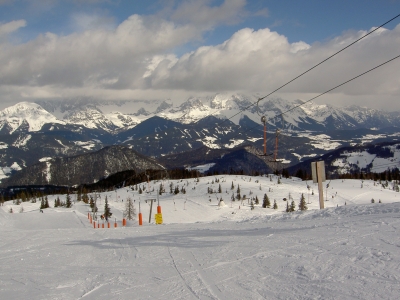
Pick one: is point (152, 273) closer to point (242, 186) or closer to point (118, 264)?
point (118, 264)

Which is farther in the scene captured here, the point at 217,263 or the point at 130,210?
the point at 130,210

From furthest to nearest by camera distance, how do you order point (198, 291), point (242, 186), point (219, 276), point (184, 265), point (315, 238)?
point (242, 186), point (315, 238), point (184, 265), point (219, 276), point (198, 291)

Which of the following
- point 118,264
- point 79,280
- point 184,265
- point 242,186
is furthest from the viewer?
point 242,186

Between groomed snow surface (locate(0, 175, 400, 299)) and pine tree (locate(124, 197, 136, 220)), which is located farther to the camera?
pine tree (locate(124, 197, 136, 220))

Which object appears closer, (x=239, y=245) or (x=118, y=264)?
(x=118, y=264)

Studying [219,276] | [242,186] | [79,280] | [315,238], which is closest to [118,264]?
[79,280]

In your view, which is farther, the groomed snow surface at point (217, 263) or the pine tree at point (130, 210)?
the pine tree at point (130, 210)

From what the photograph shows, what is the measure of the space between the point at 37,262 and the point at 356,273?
26.9 feet

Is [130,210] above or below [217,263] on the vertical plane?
below

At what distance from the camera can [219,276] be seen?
7.88m

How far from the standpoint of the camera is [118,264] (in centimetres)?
965

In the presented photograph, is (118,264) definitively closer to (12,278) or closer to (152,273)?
(152,273)

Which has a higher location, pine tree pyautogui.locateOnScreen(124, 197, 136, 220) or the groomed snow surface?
the groomed snow surface

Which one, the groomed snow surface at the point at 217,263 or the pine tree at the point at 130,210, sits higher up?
the groomed snow surface at the point at 217,263
